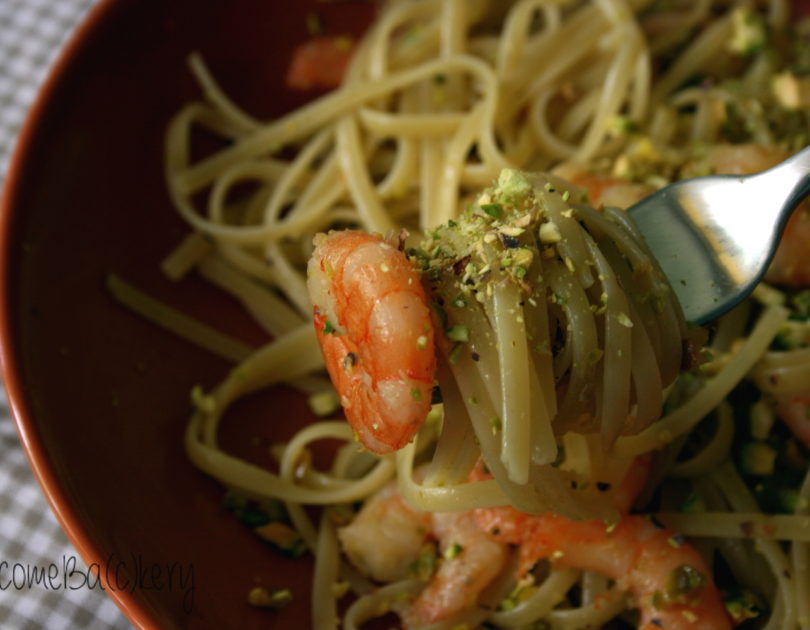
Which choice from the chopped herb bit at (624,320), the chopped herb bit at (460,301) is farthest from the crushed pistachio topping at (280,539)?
the chopped herb bit at (624,320)

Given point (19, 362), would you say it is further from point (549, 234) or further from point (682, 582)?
point (682, 582)

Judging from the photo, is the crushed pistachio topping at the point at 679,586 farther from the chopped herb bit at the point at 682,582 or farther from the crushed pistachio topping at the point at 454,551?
the crushed pistachio topping at the point at 454,551

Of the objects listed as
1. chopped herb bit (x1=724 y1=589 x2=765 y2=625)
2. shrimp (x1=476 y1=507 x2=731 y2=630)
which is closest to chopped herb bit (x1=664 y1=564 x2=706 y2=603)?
shrimp (x1=476 y1=507 x2=731 y2=630)

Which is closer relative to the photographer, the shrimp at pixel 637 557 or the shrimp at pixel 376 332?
the shrimp at pixel 376 332

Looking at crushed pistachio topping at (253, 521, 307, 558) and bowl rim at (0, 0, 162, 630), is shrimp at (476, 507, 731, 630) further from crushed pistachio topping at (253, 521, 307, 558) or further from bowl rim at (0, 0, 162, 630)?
bowl rim at (0, 0, 162, 630)

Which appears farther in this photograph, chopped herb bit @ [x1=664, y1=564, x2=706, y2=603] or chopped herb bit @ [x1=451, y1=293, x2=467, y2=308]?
chopped herb bit @ [x1=664, y1=564, x2=706, y2=603]
